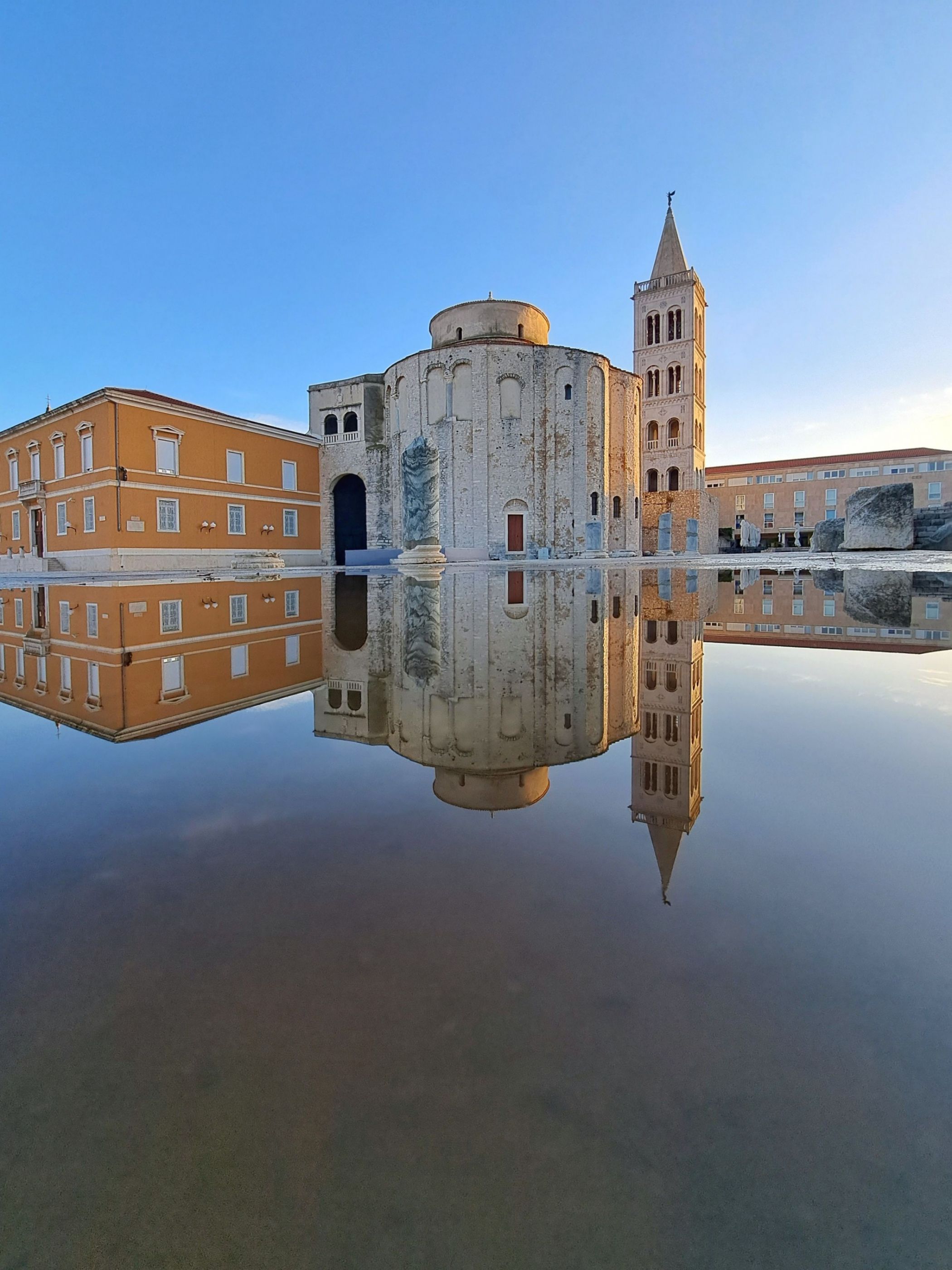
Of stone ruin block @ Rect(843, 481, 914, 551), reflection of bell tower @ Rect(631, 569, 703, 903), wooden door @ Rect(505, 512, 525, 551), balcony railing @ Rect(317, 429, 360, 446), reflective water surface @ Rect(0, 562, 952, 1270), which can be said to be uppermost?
balcony railing @ Rect(317, 429, 360, 446)

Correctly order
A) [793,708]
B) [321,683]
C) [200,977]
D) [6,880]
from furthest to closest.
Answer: [321,683] < [793,708] < [6,880] < [200,977]

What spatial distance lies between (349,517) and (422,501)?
1543 centimetres

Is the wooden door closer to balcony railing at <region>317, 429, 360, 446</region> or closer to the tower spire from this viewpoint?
balcony railing at <region>317, 429, 360, 446</region>

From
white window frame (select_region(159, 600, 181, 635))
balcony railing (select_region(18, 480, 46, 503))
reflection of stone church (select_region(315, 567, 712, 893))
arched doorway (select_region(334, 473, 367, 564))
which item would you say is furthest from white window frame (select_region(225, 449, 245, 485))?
reflection of stone church (select_region(315, 567, 712, 893))

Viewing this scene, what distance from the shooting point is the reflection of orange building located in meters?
2.94

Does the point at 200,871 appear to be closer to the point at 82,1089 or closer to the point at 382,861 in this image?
the point at 382,861

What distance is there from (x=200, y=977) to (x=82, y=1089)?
0.21 meters

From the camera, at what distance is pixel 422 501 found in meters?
16.5

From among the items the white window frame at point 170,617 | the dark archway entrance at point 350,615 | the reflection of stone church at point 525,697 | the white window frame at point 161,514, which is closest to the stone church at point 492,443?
the white window frame at point 161,514

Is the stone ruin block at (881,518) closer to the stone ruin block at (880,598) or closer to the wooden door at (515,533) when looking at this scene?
the stone ruin block at (880,598)

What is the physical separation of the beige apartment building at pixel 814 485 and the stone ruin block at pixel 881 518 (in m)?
40.9

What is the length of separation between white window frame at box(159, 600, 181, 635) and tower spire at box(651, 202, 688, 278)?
40.2 m

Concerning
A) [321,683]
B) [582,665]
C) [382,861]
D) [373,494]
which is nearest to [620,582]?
[582,665]

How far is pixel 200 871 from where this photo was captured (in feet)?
4.35
